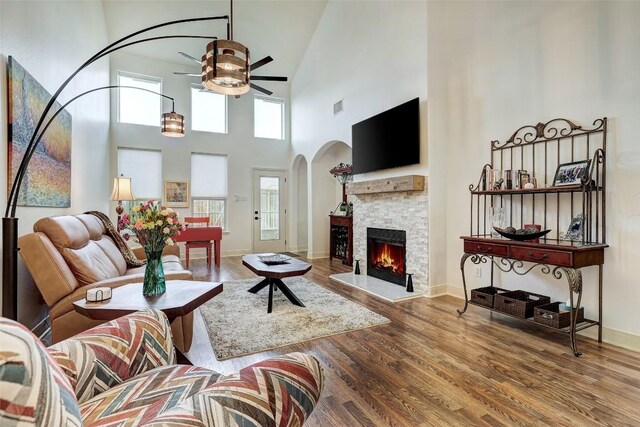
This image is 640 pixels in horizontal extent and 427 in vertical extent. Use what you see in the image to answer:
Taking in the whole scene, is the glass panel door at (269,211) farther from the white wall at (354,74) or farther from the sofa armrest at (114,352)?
the sofa armrest at (114,352)

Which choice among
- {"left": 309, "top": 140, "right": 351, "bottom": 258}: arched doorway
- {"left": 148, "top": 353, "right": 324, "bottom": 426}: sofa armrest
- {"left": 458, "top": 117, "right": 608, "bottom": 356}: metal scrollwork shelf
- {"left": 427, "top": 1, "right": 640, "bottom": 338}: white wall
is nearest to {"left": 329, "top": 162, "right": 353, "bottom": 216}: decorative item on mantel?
{"left": 309, "top": 140, "right": 351, "bottom": 258}: arched doorway

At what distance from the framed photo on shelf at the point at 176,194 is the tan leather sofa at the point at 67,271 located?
4119 millimetres

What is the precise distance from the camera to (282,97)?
804cm

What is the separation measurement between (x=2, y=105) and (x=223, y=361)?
236 cm

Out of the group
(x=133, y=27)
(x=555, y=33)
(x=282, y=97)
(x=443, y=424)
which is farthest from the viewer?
(x=282, y=97)

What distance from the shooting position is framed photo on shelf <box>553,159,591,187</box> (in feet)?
8.74

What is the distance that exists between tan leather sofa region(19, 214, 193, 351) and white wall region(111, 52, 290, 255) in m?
4.35

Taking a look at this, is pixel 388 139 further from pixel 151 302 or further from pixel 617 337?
pixel 151 302

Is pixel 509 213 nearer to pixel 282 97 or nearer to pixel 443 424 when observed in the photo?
pixel 443 424

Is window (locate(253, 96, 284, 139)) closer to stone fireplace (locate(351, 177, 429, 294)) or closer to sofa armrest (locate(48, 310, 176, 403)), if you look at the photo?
stone fireplace (locate(351, 177, 429, 294))

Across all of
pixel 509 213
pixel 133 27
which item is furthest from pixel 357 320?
pixel 133 27

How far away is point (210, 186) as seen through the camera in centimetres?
727

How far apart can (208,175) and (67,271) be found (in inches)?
208

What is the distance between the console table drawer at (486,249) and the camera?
294 centimetres
